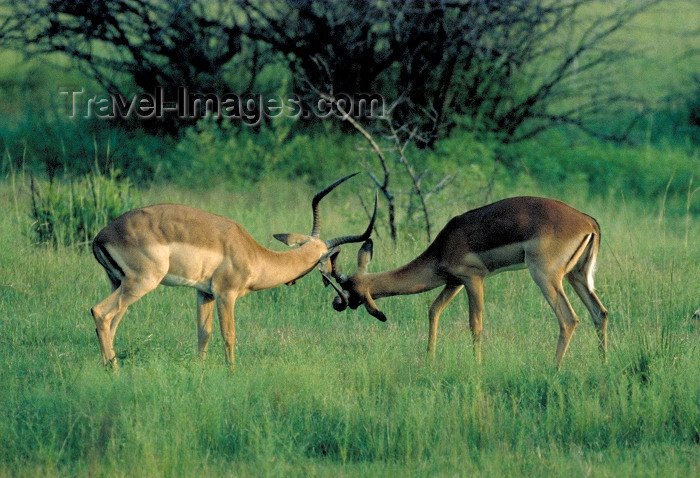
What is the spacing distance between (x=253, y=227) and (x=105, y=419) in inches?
191

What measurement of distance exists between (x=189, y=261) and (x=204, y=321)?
0.50 meters

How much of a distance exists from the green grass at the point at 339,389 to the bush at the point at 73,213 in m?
0.81

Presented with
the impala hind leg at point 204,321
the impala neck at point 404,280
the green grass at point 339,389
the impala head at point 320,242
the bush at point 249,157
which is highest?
the bush at point 249,157

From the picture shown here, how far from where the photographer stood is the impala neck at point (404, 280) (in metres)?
6.22

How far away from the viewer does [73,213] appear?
850cm

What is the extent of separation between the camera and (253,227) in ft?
29.8

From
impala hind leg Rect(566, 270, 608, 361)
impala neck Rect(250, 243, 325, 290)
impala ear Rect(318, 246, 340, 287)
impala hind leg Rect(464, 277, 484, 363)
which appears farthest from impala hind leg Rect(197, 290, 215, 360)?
impala hind leg Rect(566, 270, 608, 361)

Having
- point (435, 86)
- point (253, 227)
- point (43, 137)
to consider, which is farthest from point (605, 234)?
point (43, 137)

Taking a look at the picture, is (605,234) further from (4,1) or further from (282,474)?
(4,1)

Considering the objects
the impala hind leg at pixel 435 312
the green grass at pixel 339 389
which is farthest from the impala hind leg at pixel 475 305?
the impala hind leg at pixel 435 312

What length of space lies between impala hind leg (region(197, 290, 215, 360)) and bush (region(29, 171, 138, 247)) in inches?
98.7

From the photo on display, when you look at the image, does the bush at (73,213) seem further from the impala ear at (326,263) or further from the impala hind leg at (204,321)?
the impala ear at (326,263)

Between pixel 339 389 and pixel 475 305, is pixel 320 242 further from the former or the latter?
pixel 339 389

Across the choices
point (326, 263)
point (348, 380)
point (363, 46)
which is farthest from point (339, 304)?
point (363, 46)
